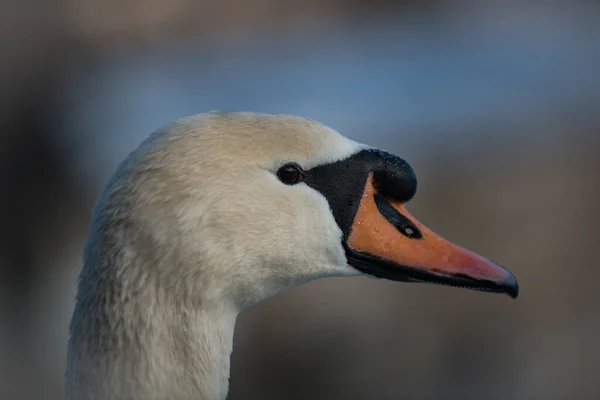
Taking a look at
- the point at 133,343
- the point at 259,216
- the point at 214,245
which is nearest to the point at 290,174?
the point at 259,216

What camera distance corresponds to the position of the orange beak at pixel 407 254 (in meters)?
1.86

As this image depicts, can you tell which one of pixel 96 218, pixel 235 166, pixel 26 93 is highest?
pixel 235 166

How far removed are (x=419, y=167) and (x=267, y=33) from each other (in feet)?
14.2

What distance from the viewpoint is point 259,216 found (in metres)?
1.79

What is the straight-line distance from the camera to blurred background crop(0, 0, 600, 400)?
19.5ft

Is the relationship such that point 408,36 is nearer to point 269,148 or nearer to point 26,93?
point 26,93

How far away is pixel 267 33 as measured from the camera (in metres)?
11.3

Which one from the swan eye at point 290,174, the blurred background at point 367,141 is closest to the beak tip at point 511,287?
the swan eye at point 290,174

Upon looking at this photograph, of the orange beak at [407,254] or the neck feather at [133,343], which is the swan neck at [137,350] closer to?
the neck feather at [133,343]

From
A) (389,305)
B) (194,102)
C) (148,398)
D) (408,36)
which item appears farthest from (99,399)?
(408,36)

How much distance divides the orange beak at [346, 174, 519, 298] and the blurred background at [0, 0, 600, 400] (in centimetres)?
359

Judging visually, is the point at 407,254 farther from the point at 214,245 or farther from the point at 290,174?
the point at 214,245

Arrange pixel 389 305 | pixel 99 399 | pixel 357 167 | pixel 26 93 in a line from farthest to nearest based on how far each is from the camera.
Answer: pixel 26 93, pixel 389 305, pixel 357 167, pixel 99 399

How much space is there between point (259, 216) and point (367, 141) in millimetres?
6382
